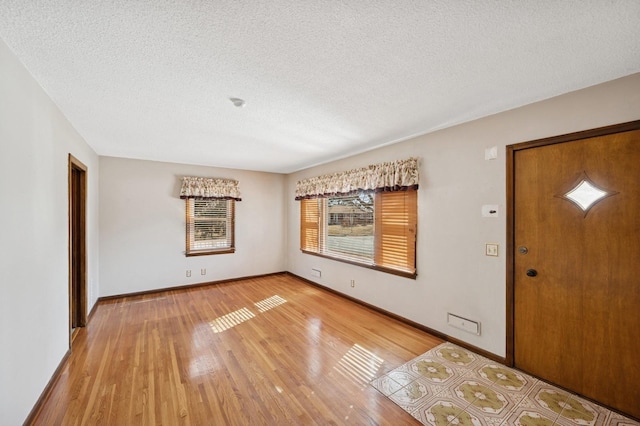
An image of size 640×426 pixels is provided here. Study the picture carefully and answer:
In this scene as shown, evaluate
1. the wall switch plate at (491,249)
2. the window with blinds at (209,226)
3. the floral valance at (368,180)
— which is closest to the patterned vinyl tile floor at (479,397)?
the wall switch plate at (491,249)

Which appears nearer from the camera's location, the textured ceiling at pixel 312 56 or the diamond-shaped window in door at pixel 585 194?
the textured ceiling at pixel 312 56

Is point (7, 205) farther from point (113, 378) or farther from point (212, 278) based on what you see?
point (212, 278)

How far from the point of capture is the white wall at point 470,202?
1958 mm

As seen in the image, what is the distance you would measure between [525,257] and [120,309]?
522 cm

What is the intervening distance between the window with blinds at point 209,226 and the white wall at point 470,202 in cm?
343

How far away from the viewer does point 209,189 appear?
4867 millimetres

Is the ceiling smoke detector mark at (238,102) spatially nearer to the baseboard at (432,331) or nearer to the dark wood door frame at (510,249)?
the dark wood door frame at (510,249)

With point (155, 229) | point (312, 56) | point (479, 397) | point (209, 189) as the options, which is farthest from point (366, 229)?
point (155, 229)

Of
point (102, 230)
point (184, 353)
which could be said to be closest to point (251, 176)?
point (102, 230)

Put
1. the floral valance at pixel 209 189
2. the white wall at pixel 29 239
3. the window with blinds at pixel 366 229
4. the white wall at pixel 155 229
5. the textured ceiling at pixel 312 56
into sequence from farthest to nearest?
the floral valance at pixel 209 189
the white wall at pixel 155 229
the window with blinds at pixel 366 229
the white wall at pixel 29 239
the textured ceiling at pixel 312 56

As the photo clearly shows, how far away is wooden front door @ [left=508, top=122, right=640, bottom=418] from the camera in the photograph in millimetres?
1761

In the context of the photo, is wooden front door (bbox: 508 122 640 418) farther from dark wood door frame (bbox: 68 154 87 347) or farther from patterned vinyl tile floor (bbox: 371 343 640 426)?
dark wood door frame (bbox: 68 154 87 347)

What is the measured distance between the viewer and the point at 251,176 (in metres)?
5.51

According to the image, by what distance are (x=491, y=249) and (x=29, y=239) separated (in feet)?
12.5
